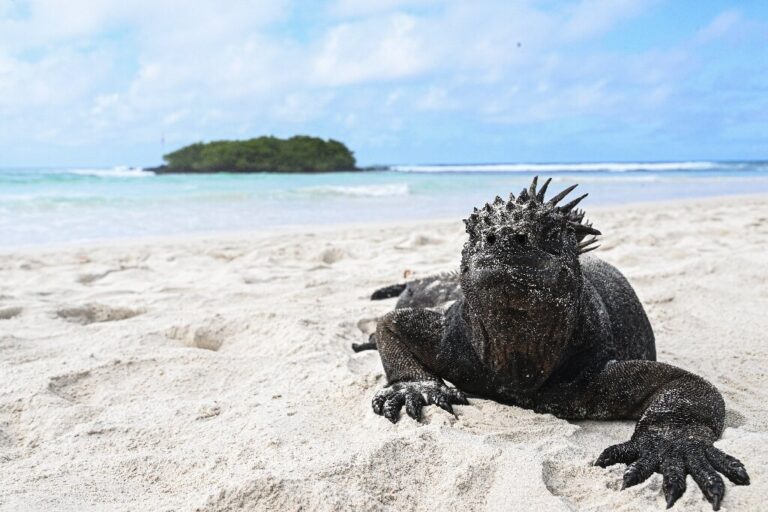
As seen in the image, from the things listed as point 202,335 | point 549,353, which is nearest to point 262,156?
point 202,335

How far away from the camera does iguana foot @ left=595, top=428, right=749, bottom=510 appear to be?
202cm

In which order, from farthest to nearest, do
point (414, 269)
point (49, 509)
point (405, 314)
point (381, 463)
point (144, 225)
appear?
point (144, 225) < point (414, 269) < point (405, 314) < point (381, 463) < point (49, 509)

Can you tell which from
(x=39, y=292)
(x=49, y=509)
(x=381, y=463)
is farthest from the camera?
(x=39, y=292)

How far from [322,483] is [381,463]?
24 cm

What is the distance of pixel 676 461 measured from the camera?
2152 mm

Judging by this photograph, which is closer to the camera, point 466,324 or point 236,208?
point 466,324

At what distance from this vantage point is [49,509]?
202 centimetres

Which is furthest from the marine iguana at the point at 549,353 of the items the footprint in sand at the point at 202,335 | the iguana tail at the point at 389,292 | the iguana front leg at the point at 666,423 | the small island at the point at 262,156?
the small island at the point at 262,156

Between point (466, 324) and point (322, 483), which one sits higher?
point (466, 324)

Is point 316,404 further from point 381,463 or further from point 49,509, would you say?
point 49,509

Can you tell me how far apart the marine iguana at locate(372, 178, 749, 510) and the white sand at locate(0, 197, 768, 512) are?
0.26 feet

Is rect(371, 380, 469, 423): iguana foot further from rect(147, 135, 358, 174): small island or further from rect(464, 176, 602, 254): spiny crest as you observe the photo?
rect(147, 135, 358, 174): small island

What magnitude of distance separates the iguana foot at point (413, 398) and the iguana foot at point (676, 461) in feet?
2.28

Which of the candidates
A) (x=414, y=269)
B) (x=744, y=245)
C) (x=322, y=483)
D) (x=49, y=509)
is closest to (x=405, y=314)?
(x=322, y=483)
